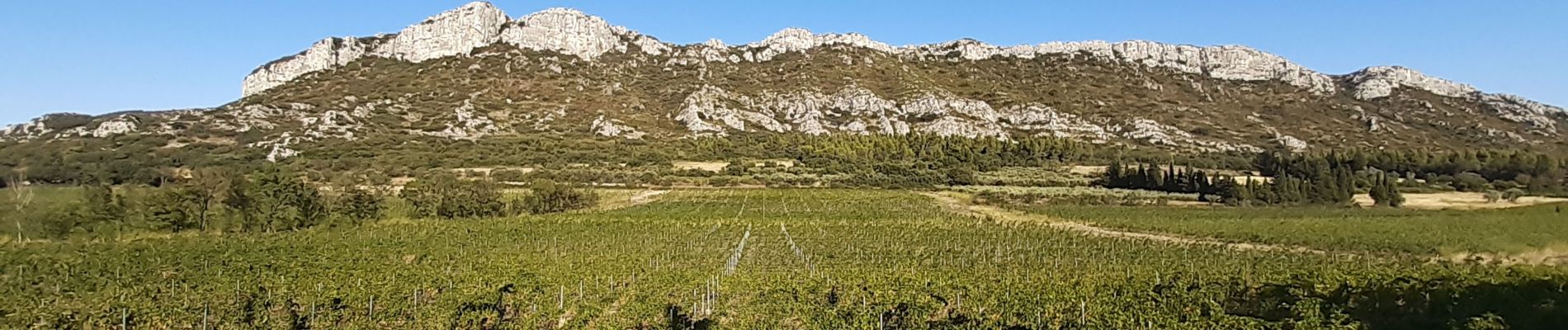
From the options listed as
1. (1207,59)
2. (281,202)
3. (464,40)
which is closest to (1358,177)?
(281,202)

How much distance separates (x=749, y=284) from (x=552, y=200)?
4928cm

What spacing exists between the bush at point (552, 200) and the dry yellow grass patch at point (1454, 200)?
59.0 metres

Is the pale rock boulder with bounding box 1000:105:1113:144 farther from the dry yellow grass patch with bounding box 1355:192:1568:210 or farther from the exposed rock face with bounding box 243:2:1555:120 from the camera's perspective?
the dry yellow grass patch with bounding box 1355:192:1568:210

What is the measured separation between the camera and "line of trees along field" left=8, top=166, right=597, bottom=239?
4881cm

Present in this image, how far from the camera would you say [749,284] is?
23297 mm

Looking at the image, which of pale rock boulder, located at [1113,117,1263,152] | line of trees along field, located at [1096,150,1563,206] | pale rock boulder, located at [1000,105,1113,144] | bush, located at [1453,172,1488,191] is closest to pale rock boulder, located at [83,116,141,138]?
line of trees along field, located at [1096,150,1563,206]

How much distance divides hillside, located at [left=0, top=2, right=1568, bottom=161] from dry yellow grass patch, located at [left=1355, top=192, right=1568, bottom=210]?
2188 inches

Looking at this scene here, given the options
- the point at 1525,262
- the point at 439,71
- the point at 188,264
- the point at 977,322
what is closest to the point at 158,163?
the point at 188,264

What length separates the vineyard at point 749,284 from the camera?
18062 millimetres

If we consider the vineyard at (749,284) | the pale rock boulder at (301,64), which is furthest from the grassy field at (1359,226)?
the pale rock boulder at (301,64)

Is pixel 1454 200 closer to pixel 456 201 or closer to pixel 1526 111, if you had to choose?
pixel 456 201

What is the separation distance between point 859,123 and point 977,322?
13102 cm

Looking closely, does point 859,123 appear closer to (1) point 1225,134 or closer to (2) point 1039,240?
(1) point 1225,134

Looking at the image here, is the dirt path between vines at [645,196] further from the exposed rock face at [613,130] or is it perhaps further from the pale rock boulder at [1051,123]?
the pale rock boulder at [1051,123]
